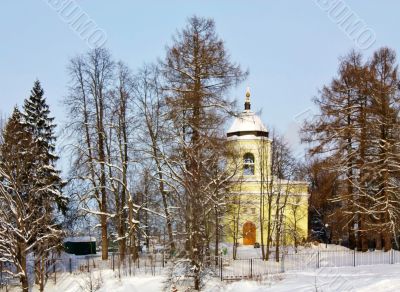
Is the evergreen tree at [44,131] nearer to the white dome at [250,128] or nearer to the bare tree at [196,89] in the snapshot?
the bare tree at [196,89]

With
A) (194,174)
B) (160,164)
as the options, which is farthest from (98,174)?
(194,174)

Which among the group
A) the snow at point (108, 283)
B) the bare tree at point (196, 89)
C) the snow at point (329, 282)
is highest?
the bare tree at point (196, 89)

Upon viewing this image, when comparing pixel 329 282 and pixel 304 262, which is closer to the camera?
pixel 329 282

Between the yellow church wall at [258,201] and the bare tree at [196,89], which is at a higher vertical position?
the bare tree at [196,89]

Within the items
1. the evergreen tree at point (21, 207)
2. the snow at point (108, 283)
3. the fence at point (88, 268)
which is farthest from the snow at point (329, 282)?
the evergreen tree at point (21, 207)

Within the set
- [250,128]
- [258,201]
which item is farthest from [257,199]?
[250,128]

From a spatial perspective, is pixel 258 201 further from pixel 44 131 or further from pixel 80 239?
pixel 44 131

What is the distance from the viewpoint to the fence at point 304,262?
67.5 feet

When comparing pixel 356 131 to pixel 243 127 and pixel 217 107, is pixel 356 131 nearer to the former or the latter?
pixel 217 107

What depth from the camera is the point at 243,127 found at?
116 ft

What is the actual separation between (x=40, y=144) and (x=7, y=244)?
783 cm

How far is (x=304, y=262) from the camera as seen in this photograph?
2364 centimetres

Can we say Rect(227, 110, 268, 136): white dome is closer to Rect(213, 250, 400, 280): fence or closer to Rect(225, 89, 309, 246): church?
Rect(225, 89, 309, 246): church

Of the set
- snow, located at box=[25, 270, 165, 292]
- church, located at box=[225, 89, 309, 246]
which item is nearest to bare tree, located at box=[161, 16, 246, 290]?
snow, located at box=[25, 270, 165, 292]
